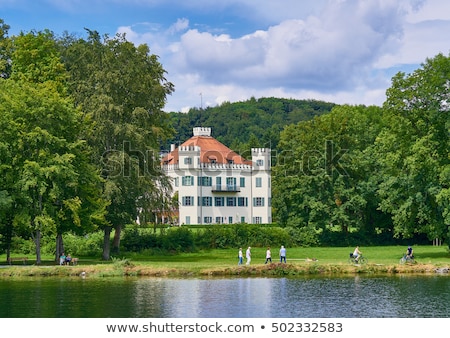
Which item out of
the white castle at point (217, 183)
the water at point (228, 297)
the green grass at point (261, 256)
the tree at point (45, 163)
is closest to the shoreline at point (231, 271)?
the water at point (228, 297)

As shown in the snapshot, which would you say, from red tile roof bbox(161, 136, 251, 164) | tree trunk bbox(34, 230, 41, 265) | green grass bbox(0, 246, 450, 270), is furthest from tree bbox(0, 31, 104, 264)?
red tile roof bbox(161, 136, 251, 164)

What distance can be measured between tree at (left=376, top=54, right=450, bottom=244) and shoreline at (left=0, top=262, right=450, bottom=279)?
9.50 meters

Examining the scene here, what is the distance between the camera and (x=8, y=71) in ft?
180

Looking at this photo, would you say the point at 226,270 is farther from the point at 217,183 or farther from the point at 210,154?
the point at 210,154

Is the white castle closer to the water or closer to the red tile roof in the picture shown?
the red tile roof

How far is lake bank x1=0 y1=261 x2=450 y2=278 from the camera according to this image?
41656 mm

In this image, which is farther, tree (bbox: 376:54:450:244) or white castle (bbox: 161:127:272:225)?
white castle (bbox: 161:127:272:225)

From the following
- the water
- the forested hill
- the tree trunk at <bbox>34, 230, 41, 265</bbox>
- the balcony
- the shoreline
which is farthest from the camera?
the forested hill

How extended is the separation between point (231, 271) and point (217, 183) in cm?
5399

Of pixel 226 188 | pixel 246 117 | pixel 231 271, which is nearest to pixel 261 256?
pixel 231 271

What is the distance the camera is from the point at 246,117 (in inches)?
6693
